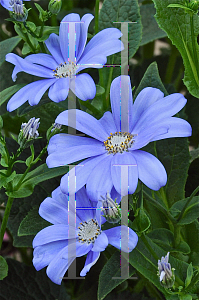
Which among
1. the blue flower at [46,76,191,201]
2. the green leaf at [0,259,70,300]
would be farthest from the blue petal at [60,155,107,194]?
the green leaf at [0,259,70,300]

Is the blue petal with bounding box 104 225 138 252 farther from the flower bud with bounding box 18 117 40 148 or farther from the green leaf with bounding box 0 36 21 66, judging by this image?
the green leaf with bounding box 0 36 21 66

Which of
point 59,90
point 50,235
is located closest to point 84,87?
point 59,90

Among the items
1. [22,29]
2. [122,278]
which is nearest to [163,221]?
[122,278]

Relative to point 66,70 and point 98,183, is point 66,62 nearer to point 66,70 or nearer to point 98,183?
point 66,70

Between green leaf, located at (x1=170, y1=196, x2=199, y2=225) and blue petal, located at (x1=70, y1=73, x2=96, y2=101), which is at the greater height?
blue petal, located at (x1=70, y1=73, x2=96, y2=101)

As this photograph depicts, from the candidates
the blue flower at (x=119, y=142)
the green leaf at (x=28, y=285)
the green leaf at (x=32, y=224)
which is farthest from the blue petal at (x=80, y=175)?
the green leaf at (x=28, y=285)
